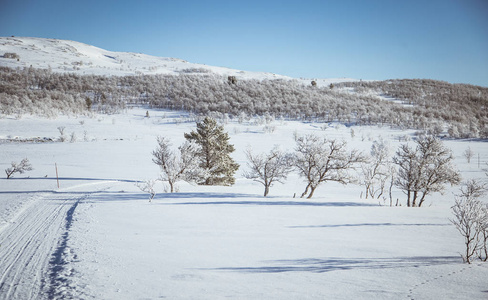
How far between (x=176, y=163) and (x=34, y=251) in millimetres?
14948

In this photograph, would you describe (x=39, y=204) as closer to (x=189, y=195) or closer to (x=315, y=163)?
(x=189, y=195)

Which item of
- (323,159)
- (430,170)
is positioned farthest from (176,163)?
(430,170)

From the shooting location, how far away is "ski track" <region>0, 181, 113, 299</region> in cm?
679

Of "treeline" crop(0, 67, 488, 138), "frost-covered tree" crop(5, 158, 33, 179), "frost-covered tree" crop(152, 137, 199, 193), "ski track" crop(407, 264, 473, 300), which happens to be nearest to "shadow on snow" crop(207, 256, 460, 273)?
"ski track" crop(407, 264, 473, 300)

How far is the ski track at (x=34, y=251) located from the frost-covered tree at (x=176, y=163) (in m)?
8.76

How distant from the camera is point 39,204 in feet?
59.6

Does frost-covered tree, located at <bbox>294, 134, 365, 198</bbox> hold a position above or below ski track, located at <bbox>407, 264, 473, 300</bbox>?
above

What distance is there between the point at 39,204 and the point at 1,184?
14.5 m

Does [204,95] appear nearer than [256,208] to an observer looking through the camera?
No

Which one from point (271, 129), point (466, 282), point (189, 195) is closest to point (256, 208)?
point (189, 195)

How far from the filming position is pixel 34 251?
9438 mm

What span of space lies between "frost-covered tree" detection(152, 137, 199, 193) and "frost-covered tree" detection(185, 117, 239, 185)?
418 cm

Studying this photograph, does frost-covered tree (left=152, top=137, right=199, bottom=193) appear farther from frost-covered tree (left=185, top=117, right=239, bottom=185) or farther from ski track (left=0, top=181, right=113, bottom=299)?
ski track (left=0, top=181, right=113, bottom=299)

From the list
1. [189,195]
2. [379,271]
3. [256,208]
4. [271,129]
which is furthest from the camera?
[271,129]
